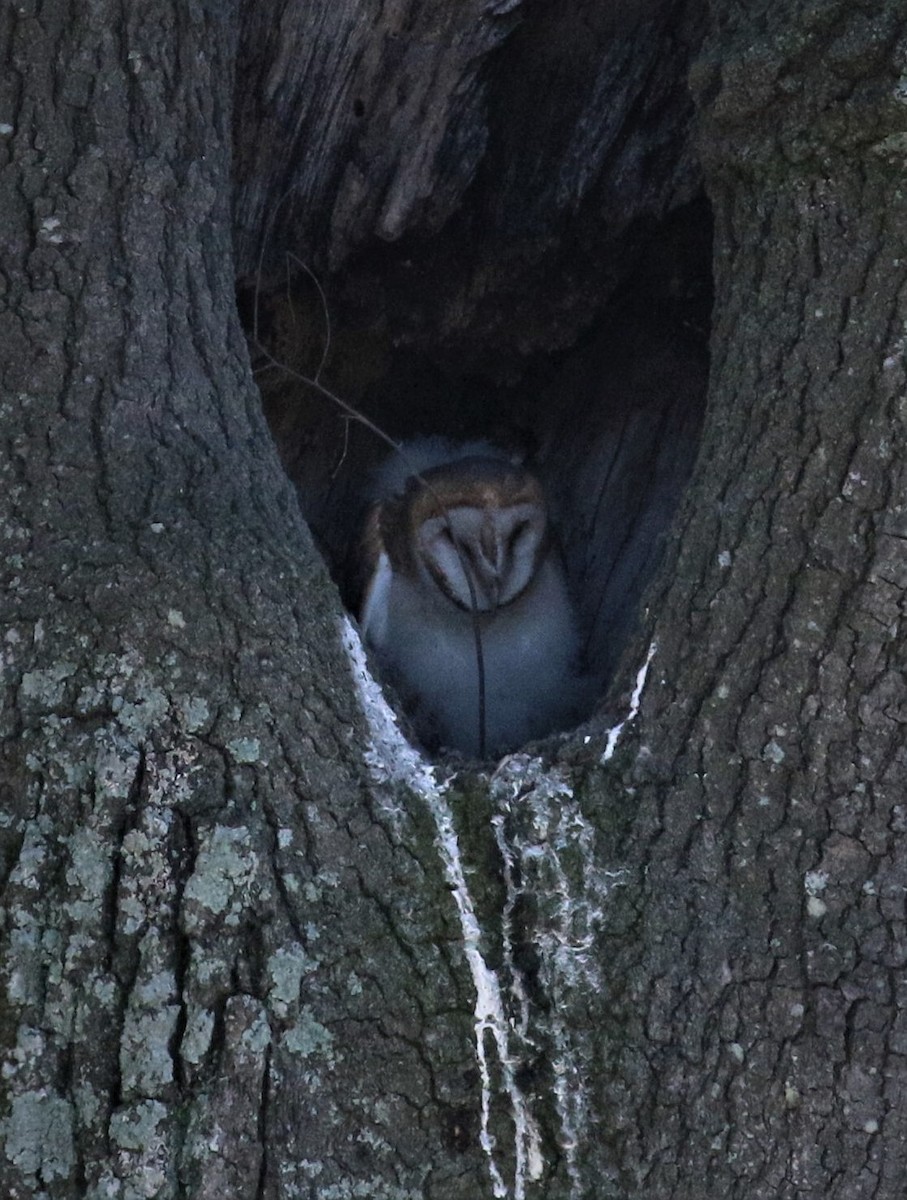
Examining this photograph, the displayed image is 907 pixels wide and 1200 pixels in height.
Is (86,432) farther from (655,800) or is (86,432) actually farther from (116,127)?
(655,800)

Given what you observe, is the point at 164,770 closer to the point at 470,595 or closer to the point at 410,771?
the point at 410,771

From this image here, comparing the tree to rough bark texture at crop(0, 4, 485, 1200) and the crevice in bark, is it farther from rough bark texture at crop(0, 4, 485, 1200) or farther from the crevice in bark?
the crevice in bark

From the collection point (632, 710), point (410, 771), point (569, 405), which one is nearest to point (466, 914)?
point (410, 771)

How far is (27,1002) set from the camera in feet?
6.23

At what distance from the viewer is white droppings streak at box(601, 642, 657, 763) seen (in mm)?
2199

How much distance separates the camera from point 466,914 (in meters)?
2.06

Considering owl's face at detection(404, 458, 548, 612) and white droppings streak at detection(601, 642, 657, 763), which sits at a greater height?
owl's face at detection(404, 458, 548, 612)

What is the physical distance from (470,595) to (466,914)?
5.51ft

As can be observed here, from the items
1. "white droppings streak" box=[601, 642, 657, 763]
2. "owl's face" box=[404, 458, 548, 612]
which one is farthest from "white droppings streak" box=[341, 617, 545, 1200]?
"owl's face" box=[404, 458, 548, 612]

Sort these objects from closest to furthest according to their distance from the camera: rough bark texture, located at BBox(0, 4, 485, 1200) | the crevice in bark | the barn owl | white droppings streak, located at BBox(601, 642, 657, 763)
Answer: rough bark texture, located at BBox(0, 4, 485, 1200), white droppings streak, located at BBox(601, 642, 657, 763), the crevice in bark, the barn owl

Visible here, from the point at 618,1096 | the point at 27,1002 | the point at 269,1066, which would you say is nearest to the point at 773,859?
the point at 618,1096

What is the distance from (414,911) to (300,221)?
180cm

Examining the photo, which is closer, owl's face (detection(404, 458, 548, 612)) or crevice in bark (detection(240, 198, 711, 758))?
crevice in bark (detection(240, 198, 711, 758))

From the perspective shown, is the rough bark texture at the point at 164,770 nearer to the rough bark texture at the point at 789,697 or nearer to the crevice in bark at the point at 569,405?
the rough bark texture at the point at 789,697
